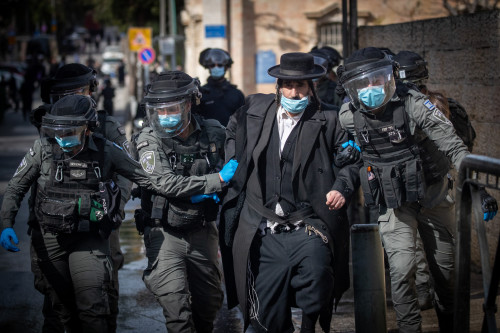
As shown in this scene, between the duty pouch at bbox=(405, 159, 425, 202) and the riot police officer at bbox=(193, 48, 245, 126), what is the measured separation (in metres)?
3.39

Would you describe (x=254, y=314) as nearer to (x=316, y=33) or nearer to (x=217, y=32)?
(x=217, y=32)

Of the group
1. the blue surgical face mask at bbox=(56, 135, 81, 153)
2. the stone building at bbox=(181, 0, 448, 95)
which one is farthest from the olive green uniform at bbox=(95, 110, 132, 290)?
the stone building at bbox=(181, 0, 448, 95)

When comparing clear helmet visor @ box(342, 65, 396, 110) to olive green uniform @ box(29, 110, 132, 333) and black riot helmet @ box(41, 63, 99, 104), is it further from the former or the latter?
black riot helmet @ box(41, 63, 99, 104)

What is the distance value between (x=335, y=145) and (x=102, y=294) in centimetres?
173

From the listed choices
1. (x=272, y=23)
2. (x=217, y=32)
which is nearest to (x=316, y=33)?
(x=272, y=23)

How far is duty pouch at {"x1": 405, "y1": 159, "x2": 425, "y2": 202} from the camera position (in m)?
5.17

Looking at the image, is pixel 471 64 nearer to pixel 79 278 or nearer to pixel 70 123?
pixel 70 123

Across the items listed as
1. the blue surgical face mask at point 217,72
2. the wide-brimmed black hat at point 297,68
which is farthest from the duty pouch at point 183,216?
the blue surgical face mask at point 217,72

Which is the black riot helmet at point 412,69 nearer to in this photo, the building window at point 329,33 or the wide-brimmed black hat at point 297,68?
the wide-brimmed black hat at point 297,68

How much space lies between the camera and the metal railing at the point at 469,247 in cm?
326

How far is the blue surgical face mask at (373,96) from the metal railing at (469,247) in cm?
170

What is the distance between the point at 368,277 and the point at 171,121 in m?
1.62

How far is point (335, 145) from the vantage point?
5184 mm

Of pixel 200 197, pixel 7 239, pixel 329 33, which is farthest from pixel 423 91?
pixel 329 33
